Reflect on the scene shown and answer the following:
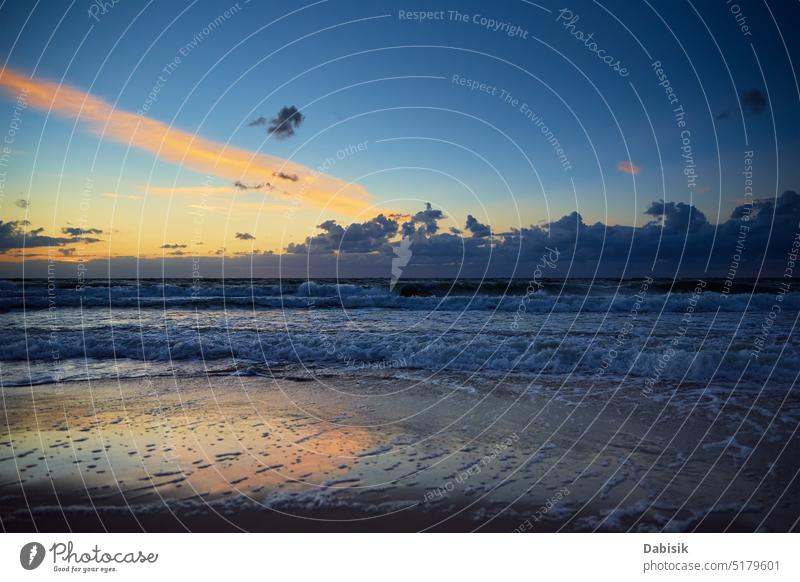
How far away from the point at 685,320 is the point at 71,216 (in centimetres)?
2410

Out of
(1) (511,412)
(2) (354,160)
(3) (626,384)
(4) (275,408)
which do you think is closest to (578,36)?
(2) (354,160)

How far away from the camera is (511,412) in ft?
31.5

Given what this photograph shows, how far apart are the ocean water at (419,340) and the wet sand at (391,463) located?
102 inches

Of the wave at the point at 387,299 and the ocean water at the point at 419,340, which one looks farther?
the wave at the point at 387,299

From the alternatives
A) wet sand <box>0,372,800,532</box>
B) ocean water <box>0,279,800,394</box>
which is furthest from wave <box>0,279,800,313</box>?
wet sand <box>0,372,800,532</box>

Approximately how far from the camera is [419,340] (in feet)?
56.6

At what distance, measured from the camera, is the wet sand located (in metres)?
5.93

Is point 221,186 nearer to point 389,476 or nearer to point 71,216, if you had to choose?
point 71,216

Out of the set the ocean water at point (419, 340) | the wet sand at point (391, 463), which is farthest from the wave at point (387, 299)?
the wet sand at point (391, 463)

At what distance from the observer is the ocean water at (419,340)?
1317 centimetres

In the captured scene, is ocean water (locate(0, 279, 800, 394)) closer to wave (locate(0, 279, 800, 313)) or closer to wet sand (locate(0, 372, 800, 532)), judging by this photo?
wave (locate(0, 279, 800, 313))

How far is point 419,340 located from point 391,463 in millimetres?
10134

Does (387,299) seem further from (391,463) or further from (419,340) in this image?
(391,463)

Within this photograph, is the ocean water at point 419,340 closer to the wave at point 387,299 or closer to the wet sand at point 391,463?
the wave at point 387,299
